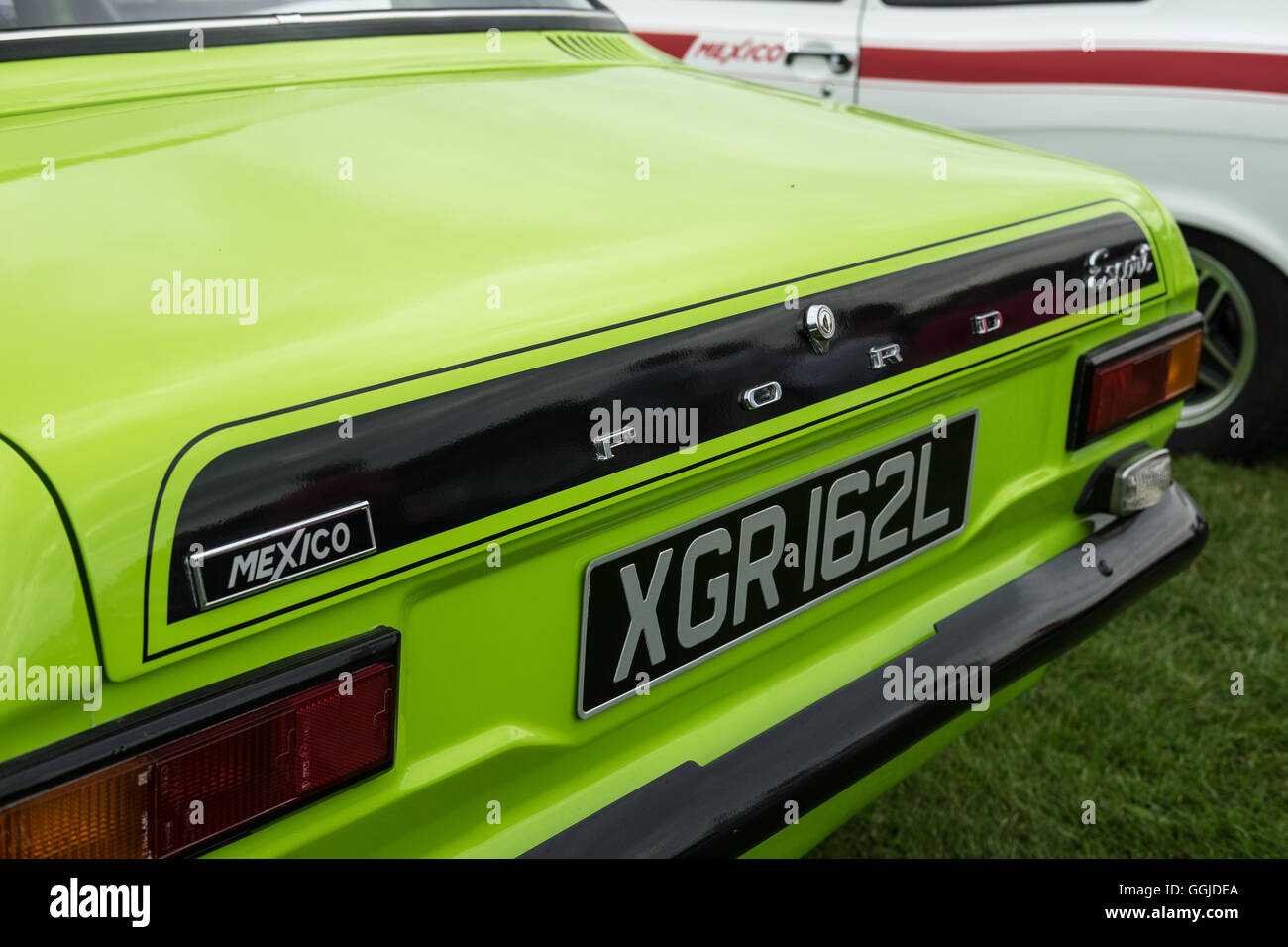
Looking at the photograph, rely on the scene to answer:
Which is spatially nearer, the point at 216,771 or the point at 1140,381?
the point at 216,771

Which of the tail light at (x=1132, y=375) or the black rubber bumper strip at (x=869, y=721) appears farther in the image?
the tail light at (x=1132, y=375)

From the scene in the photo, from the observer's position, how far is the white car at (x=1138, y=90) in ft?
11.9

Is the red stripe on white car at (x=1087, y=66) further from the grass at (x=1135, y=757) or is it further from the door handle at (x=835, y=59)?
the grass at (x=1135, y=757)

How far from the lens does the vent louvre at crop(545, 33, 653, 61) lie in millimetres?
2199

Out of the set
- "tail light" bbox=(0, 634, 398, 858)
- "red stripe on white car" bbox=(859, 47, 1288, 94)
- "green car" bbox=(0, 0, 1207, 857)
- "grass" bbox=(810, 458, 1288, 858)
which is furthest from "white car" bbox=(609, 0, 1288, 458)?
"tail light" bbox=(0, 634, 398, 858)

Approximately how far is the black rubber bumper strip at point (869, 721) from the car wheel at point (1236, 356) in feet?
6.46

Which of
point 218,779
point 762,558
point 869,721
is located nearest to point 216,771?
point 218,779

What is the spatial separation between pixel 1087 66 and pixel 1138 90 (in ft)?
0.59

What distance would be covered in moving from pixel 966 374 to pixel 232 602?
1062mm

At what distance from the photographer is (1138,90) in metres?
3.75

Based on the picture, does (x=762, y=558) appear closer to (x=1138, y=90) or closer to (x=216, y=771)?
(x=216, y=771)

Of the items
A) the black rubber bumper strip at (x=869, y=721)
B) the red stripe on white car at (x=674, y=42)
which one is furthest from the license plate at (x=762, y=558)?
the red stripe on white car at (x=674, y=42)
